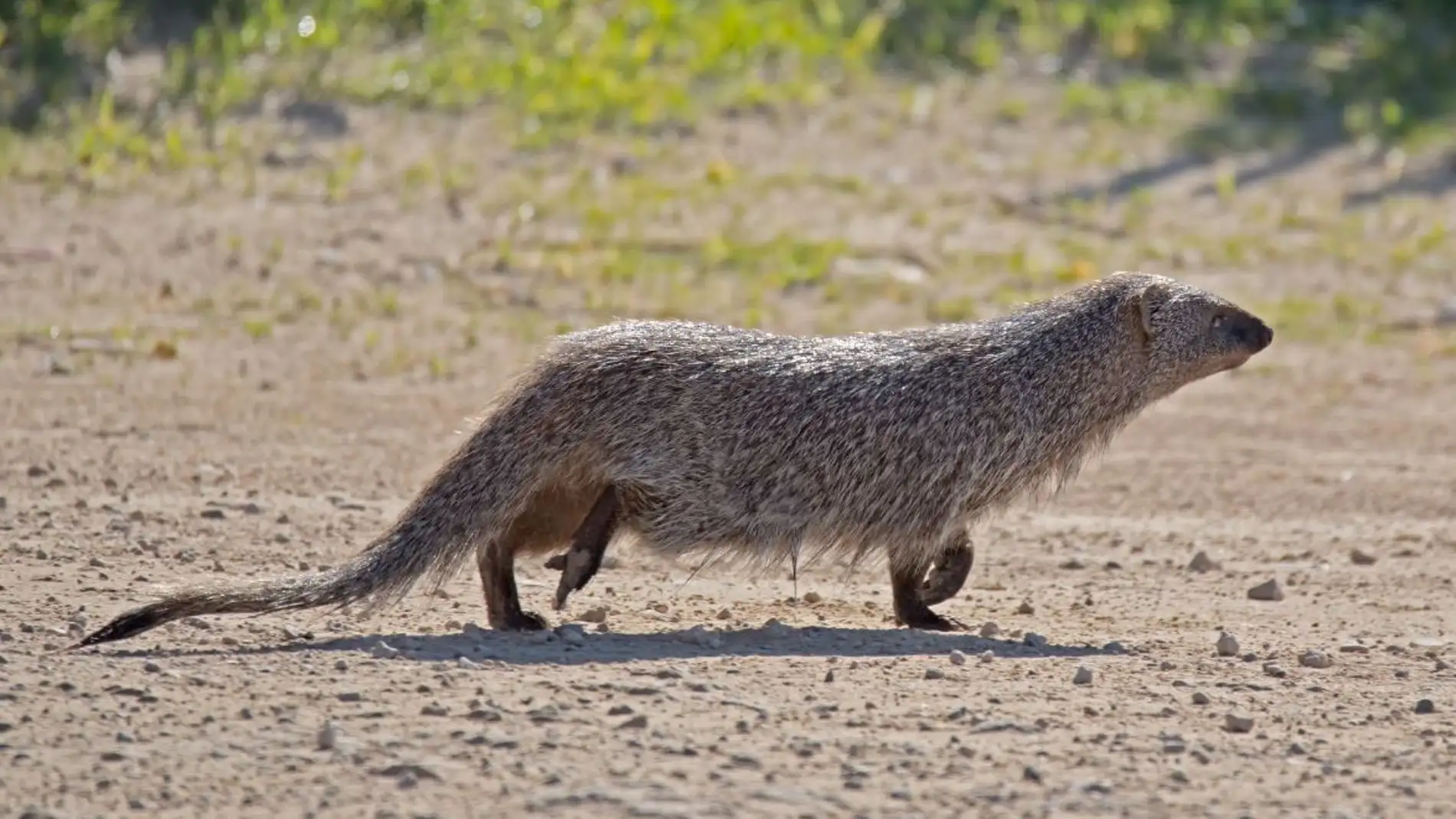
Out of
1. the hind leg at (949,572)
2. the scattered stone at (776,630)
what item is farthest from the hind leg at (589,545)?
the hind leg at (949,572)

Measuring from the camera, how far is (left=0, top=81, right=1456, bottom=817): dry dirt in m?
4.62

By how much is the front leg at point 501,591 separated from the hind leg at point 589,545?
100 millimetres

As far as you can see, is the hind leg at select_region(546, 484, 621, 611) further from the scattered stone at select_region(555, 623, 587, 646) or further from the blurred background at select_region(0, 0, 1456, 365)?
the blurred background at select_region(0, 0, 1456, 365)

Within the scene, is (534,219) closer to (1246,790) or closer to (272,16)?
(272,16)

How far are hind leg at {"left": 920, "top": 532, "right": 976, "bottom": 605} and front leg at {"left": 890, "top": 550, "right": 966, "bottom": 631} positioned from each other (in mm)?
26

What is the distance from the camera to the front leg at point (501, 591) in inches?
234

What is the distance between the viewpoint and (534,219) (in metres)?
10.9

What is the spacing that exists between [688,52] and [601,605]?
680 cm

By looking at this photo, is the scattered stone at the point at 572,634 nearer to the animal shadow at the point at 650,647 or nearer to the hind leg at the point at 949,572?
the animal shadow at the point at 650,647

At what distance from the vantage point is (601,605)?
21.2 feet

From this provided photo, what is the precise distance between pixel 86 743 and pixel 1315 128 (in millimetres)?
9914

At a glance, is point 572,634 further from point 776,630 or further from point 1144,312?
point 1144,312

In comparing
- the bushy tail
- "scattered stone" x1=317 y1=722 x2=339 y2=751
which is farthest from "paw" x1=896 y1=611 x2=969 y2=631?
"scattered stone" x1=317 y1=722 x2=339 y2=751

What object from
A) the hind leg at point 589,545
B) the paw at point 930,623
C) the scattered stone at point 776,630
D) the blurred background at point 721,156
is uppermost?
the blurred background at point 721,156
